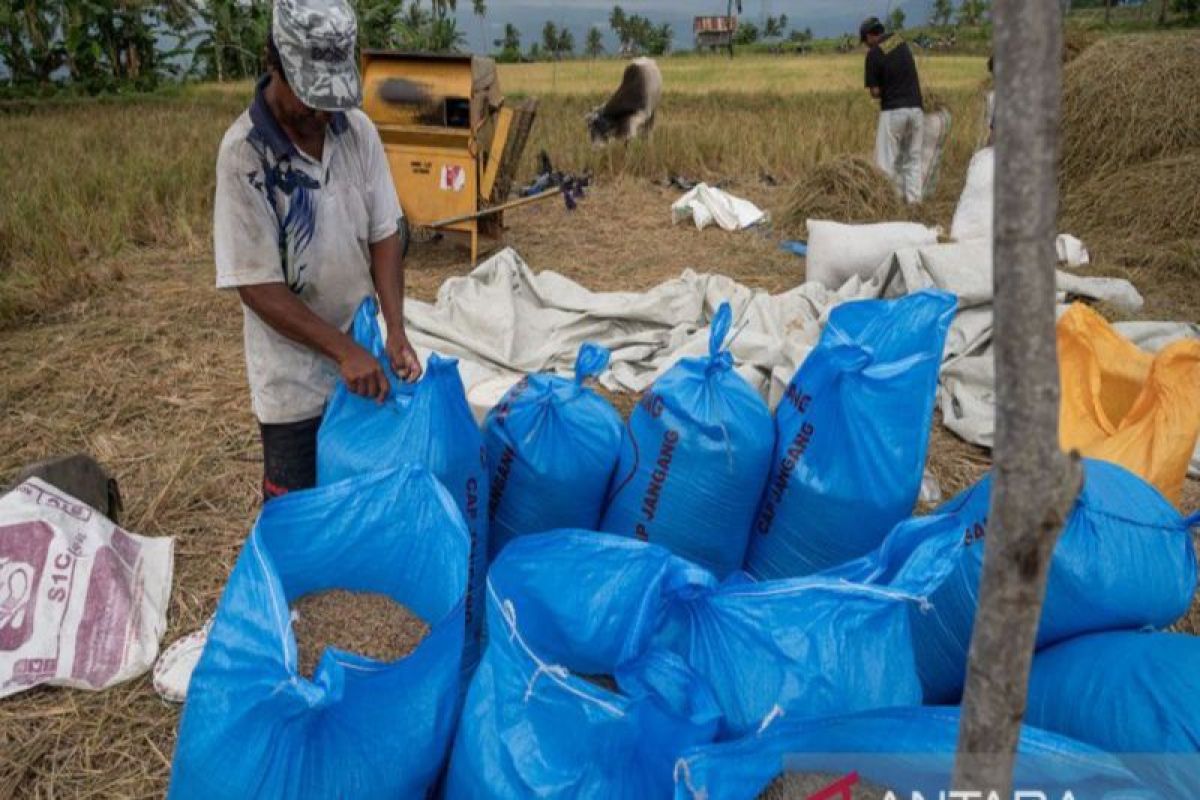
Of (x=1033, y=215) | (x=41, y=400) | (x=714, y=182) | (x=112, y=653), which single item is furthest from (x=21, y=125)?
(x=1033, y=215)

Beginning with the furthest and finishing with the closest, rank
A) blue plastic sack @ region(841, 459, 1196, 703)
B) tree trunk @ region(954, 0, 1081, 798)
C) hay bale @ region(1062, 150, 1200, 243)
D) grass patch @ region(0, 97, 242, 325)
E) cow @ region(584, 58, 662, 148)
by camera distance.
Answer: cow @ region(584, 58, 662, 148) → hay bale @ region(1062, 150, 1200, 243) → grass patch @ region(0, 97, 242, 325) → blue plastic sack @ region(841, 459, 1196, 703) → tree trunk @ region(954, 0, 1081, 798)

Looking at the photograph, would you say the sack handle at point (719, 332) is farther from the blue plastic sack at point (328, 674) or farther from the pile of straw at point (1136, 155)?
the pile of straw at point (1136, 155)

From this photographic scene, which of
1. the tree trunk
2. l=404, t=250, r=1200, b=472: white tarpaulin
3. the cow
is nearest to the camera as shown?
the tree trunk

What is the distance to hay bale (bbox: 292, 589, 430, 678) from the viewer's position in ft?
4.66

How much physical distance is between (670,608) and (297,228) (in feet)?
3.33

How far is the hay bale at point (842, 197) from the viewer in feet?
21.8

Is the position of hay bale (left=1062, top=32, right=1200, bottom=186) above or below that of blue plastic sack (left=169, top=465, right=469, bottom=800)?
Result: above

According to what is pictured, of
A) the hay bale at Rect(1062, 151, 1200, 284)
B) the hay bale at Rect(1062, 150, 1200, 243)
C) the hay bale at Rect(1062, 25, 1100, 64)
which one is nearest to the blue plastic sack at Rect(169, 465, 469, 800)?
the hay bale at Rect(1062, 151, 1200, 284)

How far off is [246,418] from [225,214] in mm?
1911

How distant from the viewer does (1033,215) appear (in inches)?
20.1

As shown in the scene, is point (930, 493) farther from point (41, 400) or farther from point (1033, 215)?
point (41, 400)

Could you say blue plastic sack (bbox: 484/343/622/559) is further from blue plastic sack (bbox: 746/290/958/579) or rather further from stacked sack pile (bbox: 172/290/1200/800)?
blue plastic sack (bbox: 746/290/958/579)

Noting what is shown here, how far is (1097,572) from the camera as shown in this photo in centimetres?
155

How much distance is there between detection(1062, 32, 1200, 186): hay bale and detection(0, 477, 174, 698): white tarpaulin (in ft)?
22.8
